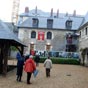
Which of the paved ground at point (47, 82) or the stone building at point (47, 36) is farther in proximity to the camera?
the stone building at point (47, 36)

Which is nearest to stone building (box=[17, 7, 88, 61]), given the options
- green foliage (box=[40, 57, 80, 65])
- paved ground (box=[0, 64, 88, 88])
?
green foliage (box=[40, 57, 80, 65])

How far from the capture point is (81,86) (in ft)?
54.9

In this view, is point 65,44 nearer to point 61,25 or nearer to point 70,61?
point 61,25

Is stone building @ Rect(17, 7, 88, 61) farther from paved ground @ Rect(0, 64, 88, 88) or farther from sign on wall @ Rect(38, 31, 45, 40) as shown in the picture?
paved ground @ Rect(0, 64, 88, 88)

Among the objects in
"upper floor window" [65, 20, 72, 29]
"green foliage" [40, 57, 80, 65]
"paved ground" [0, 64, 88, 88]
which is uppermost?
"upper floor window" [65, 20, 72, 29]

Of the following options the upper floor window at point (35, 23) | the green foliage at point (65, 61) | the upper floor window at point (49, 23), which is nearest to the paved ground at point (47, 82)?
the green foliage at point (65, 61)

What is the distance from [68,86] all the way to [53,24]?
42.1 metres

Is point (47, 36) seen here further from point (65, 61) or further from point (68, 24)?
point (65, 61)

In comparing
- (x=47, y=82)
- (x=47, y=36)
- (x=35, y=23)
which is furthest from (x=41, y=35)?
(x=47, y=82)

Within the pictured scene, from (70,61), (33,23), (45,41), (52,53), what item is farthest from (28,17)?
(70,61)

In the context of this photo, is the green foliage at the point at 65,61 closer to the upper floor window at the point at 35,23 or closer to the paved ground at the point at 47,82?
the upper floor window at the point at 35,23

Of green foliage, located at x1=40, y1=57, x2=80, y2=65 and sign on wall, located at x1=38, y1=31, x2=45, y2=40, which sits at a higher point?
sign on wall, located at x1=38, y1=31, x2=45, y2=40

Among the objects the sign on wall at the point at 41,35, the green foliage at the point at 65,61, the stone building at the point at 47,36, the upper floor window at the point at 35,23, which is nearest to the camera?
the green foliage at the point at 65,61

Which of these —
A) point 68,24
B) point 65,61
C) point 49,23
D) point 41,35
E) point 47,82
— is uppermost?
point 49,23
